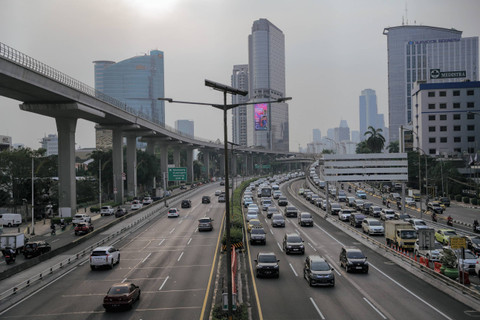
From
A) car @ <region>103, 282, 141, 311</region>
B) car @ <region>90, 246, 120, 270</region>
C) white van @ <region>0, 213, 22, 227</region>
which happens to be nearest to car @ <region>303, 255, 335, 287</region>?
car @ <region>103, 282, 141, 311</region>

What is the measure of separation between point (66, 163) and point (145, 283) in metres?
45.7

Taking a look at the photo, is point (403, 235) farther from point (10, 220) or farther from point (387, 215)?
point (10, 220)

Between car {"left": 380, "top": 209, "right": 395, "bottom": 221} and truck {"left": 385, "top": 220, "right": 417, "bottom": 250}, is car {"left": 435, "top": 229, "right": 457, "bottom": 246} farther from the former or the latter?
car {"left": 380, "top": 209, "right": 395, "bottom": 221}

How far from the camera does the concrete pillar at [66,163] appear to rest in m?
65.7

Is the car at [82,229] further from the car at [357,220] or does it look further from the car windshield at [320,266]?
Answer: the car windshield at [320,266]

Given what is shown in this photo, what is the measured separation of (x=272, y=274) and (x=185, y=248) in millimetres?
14454

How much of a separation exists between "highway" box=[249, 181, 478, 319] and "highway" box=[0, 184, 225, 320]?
12.9ft

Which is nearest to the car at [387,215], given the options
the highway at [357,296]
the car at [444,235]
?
the car at [444,235]

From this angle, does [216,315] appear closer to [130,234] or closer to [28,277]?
[28,277]

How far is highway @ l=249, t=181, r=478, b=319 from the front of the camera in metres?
19.7

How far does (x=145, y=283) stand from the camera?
26.7 m

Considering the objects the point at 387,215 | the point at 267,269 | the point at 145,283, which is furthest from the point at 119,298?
the point at 387,215

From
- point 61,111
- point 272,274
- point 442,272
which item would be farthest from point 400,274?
point 61,111

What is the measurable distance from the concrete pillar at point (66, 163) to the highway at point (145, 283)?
25355 mm
